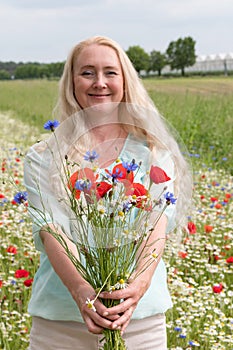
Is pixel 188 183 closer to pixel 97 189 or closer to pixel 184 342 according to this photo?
pixel 97 189

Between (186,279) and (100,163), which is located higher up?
(100,163)

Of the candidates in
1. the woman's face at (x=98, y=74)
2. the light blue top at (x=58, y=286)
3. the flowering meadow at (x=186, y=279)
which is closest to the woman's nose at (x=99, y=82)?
the woman's face at (x=98, y=74)

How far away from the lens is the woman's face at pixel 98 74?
2058 millimetres

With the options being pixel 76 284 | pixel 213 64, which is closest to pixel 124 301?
pixel 76 284

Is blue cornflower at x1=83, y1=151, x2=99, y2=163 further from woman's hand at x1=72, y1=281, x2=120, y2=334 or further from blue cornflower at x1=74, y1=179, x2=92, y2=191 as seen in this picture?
woman's hand at x1=72, y1=281, x2=120, y2=334

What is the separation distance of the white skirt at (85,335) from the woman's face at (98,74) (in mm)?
704

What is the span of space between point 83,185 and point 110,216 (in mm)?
96

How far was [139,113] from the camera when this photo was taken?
1.84 m

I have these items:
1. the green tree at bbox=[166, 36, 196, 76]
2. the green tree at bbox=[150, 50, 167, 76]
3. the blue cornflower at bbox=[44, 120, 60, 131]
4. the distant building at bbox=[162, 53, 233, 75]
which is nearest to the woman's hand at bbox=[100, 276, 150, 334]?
the blue cornflower at bbox=[44, 120, 60, 131]

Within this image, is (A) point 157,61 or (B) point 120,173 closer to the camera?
(B) point 120,173

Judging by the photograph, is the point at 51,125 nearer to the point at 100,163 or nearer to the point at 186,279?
the point at 100,163

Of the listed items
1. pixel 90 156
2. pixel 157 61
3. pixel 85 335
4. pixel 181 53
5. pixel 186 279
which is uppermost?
pixel 181 53

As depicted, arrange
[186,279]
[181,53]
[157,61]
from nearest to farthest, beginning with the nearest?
1. [186,279]
2. [157,61]
3. [181,53]

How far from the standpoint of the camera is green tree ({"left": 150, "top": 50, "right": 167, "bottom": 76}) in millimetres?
63500
